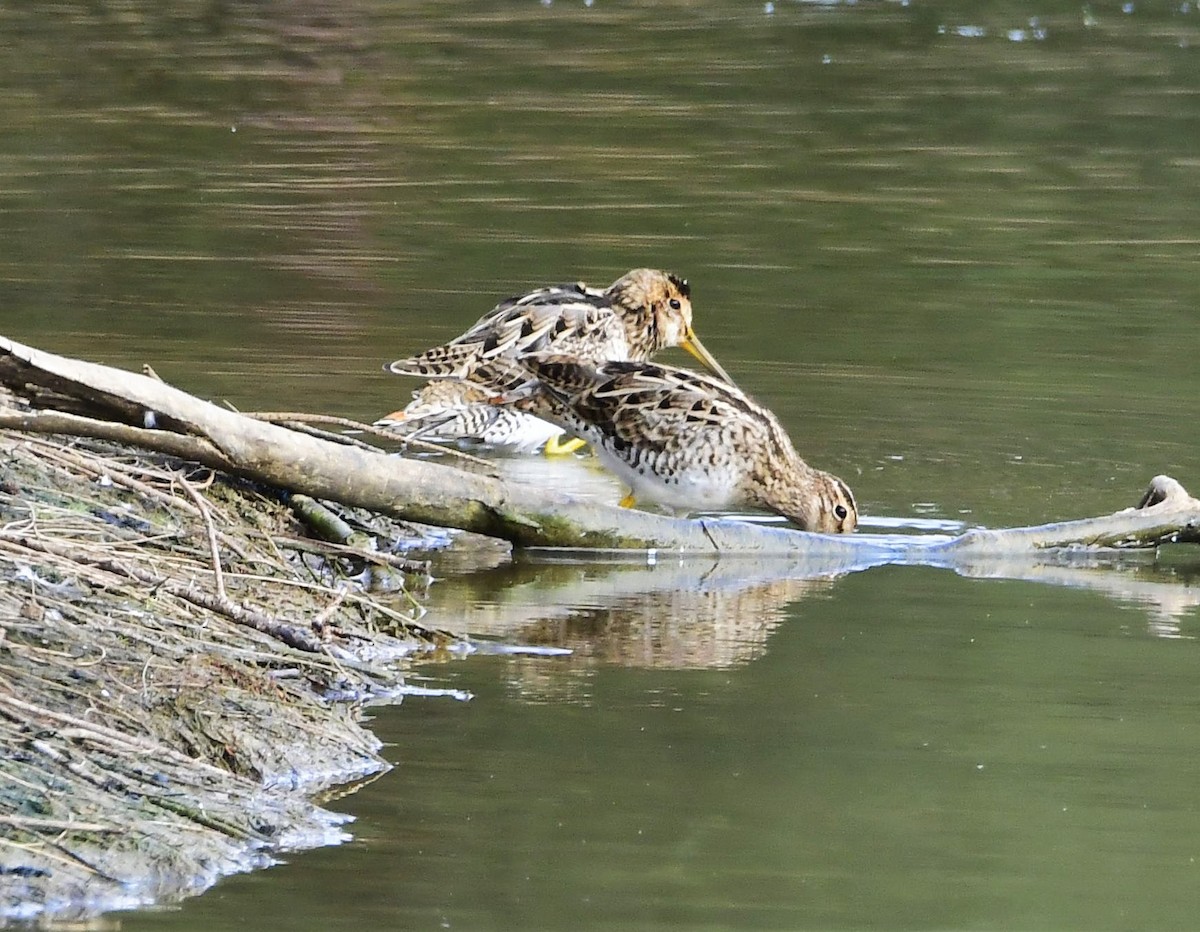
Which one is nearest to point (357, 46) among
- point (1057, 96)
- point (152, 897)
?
point (1057, 96)

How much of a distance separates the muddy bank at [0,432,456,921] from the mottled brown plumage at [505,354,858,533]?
4.52 ft

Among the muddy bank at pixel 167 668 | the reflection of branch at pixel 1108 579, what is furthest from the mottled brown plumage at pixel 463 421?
the reflection of branch at pixel 1108 579

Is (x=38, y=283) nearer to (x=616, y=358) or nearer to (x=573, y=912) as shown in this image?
(x=616, y=358)

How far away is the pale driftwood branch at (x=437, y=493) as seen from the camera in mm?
6984

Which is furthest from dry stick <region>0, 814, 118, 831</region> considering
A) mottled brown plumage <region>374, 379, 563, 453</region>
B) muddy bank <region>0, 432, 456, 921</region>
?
mottled brown plumage <region>374, 379, 563, 453</region>

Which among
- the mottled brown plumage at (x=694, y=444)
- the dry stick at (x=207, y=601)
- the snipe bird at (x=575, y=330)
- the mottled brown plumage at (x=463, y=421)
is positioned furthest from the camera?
the snipe bird at (x=575, y=330)

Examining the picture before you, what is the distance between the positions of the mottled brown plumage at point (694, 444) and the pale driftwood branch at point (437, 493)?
33cm

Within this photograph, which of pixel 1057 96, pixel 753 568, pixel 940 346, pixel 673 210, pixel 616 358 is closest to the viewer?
pixel 753 568

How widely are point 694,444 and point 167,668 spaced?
3.37 meters

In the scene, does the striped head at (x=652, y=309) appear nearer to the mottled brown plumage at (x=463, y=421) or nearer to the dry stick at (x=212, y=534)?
the mottled brown plumage at (x=463, y=421)

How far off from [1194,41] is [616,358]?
14.6 meters

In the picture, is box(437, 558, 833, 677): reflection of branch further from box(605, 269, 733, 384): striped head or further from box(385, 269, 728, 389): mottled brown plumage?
box(605, 269, 733, 384): striped head

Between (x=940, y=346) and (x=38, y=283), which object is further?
(x=38, y=283)

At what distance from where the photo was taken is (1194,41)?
24141mm
